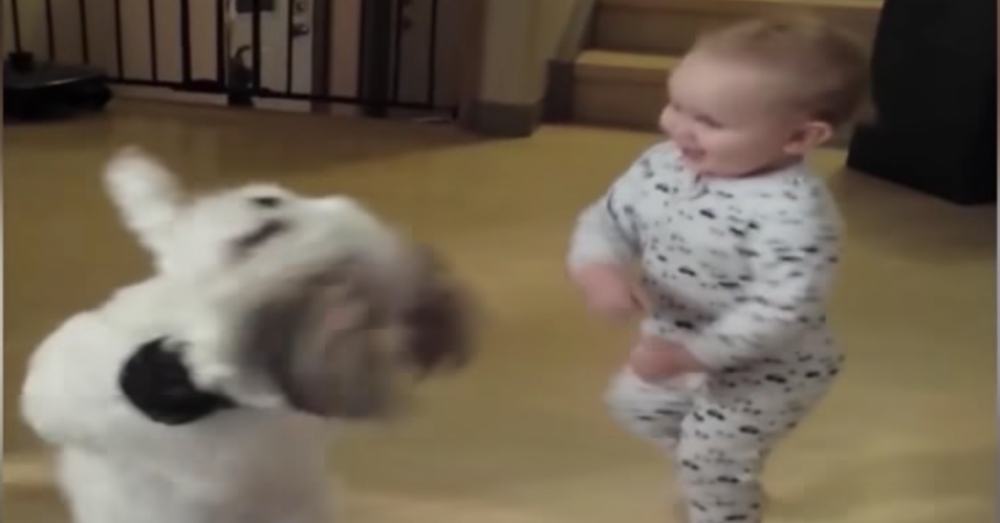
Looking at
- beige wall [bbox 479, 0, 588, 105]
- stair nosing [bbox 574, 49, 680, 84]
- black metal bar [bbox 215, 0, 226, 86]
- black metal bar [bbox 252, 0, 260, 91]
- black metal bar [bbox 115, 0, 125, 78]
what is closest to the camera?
black metal bar [bbox 252, 0, 260, 91]

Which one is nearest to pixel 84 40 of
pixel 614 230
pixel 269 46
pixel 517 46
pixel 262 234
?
pixel 517 46

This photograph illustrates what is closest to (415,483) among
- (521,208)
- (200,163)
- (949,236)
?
(200,163)

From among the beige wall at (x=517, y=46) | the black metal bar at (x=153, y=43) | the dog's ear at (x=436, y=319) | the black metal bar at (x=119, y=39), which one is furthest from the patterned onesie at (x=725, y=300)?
the beige wall at (x=517, y=46)

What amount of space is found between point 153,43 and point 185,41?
0.03m

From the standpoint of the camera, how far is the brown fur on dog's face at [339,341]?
17.8 inches

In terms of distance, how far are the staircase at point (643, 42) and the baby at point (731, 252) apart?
10.3 inches

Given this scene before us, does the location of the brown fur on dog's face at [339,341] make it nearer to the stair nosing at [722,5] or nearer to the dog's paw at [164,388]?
the dog's paw at [164,388]

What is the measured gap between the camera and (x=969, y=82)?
1.42 meters

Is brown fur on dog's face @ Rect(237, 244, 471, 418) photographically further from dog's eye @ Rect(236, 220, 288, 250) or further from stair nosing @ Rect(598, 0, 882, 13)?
stair nosing @ Rect(598, 0, 882, 13)

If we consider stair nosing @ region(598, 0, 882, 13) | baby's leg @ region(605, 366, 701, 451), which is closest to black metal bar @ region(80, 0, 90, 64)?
stair nosing @ region(598, 0, 882, 13)

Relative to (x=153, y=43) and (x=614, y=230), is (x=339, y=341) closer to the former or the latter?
(x=614, y=230)

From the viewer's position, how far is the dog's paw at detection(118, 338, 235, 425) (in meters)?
0.49

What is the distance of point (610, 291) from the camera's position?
617 millimetres

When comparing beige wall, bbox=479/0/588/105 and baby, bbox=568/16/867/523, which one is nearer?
baby, bbox=568/16/867/523
